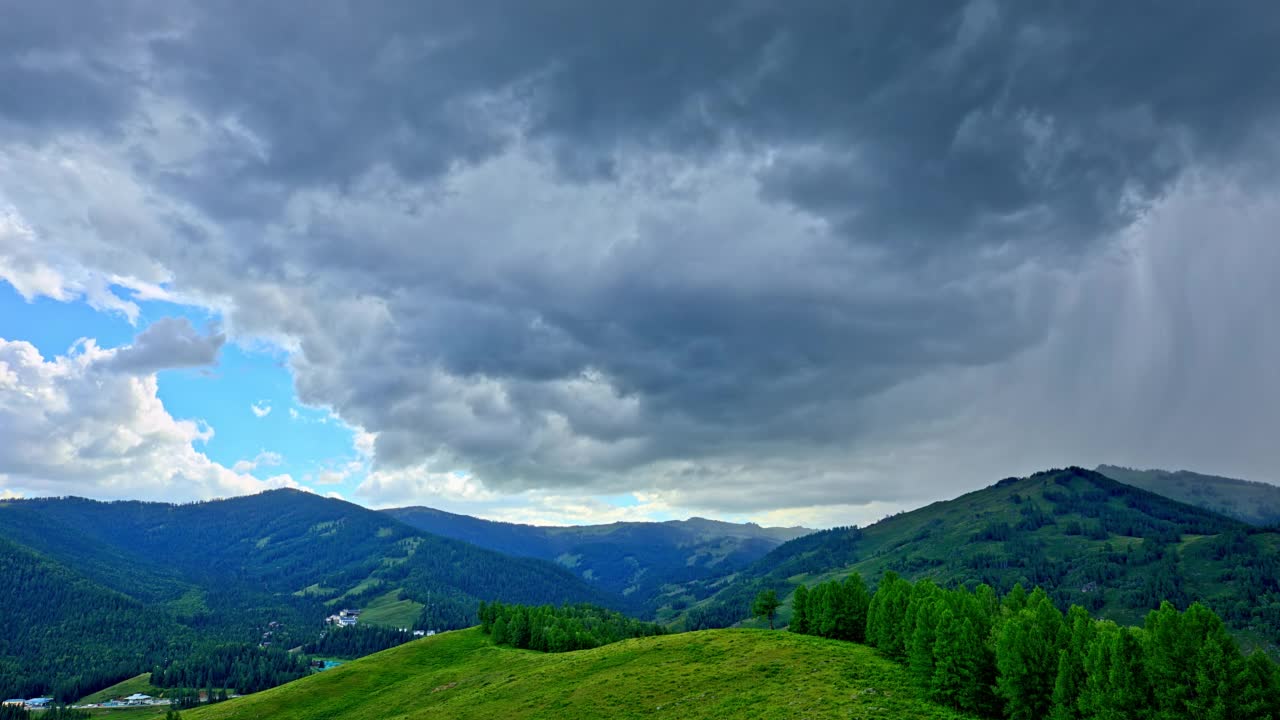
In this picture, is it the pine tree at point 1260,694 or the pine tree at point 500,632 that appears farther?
the pine tree at point 500,632

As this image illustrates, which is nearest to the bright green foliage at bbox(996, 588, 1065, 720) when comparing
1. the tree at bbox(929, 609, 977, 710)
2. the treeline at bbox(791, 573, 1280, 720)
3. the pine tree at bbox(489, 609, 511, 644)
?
the treeline at bbox(791, 573, 1280, 720)

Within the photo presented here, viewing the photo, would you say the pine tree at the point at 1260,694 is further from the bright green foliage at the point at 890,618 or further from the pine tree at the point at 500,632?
the pine tree at the point at 500,632

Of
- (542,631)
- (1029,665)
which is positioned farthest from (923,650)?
(542,631)

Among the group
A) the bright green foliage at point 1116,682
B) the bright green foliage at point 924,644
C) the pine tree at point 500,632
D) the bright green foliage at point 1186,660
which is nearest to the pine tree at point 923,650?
the bright green foliage at point 924,644

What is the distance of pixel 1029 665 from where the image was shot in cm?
7038

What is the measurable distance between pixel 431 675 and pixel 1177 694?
125 metres

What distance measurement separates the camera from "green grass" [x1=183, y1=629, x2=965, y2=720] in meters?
76.6

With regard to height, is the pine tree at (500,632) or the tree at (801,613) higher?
the tree at (801,613)

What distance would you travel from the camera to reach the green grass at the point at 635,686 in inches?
3014

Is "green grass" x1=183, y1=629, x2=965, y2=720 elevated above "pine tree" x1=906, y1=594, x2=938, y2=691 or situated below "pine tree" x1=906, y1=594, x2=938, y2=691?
below

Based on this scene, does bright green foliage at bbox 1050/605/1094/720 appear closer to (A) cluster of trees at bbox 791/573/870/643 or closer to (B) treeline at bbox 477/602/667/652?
(A) cluster of trees at bbox 791/573/870/643

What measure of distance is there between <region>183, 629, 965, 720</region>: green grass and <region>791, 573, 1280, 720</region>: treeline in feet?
15.7

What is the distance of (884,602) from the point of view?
3984 inches

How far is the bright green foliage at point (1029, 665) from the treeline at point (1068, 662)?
0.10 meters
